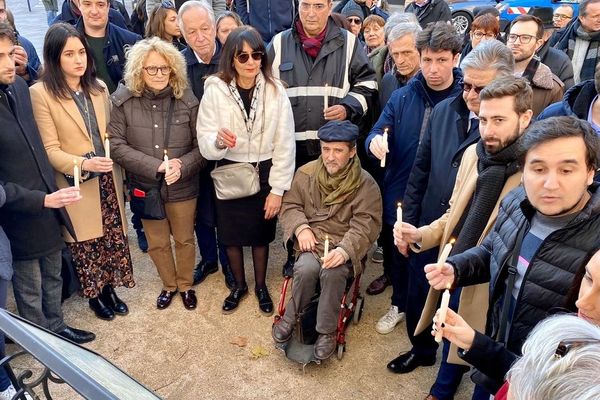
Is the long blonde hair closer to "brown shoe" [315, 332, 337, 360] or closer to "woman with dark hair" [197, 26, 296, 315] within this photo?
"woman with dark hair" [197, 26, 296, 315]

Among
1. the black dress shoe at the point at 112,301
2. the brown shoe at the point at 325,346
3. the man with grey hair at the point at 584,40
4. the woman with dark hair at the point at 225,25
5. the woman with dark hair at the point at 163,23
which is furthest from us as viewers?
the man with grey hair at the point at 584,40

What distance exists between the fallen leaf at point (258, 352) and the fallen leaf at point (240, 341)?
0.31ft

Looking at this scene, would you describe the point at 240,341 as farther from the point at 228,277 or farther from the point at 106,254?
the point at 106,254

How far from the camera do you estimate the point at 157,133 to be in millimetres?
3539

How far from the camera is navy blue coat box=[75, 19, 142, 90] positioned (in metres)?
4.26

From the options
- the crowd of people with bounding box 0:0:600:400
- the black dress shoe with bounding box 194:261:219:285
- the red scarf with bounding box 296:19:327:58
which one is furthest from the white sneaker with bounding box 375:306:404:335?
the red scarf with bounding box 296:19:327:58

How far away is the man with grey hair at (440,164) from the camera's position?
2.58m

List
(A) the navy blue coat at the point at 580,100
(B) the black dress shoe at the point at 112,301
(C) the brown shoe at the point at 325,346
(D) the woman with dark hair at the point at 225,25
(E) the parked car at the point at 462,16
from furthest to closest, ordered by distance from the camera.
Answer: (E) the parked car at the point at 462,16 → (D) the woman with dark hair at the point at 225,25 → (B) the black dress shoe at the point at 112,301 → (C) the brown shoe at the point at 325,346 → (A) the navy blue coat at the point at 580,100

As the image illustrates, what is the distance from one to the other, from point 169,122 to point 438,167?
1.95 meters

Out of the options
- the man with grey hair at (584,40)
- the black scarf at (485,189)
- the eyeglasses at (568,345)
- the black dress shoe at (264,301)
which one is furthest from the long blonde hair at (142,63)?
the man with grey hair at (584,40)

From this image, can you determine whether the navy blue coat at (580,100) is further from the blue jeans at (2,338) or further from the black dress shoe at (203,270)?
the blue jeans at (2,338)

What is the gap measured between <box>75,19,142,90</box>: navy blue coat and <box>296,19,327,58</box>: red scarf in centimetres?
160

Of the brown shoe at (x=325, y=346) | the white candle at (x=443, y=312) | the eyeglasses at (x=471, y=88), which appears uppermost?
the eyeglasses at (x=471, y=88)

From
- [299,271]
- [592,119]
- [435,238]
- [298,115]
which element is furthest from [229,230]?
[592,119]
